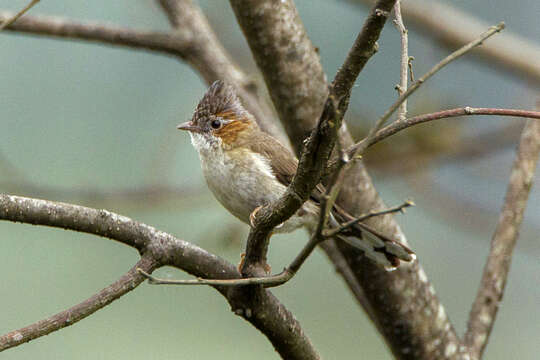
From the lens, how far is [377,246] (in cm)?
310

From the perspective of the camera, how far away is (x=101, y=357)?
6.14 meters

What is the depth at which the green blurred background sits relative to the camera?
5.66 meters

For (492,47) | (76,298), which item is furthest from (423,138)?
(76,298)

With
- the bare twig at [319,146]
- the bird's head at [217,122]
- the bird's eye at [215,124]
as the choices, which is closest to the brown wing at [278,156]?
the bird's head at [217,122]

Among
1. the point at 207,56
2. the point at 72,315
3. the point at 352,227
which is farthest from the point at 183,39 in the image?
the point at 72,315

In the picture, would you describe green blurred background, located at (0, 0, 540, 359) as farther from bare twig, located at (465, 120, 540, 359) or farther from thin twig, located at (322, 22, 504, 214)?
thin twig, located at (322, 22, 504, 214)

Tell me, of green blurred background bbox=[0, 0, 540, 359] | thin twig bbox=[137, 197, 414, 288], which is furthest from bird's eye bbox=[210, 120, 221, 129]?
thin twig bbox=[137, 197, 414, 288]

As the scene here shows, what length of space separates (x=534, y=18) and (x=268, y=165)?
896 cm

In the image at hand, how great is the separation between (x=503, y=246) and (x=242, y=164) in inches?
56.5

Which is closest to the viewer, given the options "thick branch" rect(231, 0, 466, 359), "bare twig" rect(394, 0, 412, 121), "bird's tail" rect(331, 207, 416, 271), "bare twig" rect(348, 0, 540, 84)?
"bare twig" rect(394, 0, 412, 121)

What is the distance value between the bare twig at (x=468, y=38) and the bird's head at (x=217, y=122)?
5.54ft

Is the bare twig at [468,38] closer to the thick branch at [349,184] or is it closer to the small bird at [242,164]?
the small bird at [242,164]

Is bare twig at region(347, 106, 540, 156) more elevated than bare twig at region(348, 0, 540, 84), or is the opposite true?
bare twig at region(348, 0, 540, 84)

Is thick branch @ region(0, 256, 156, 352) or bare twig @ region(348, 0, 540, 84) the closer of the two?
thick branch @ region(0, 256, 156, 352)
